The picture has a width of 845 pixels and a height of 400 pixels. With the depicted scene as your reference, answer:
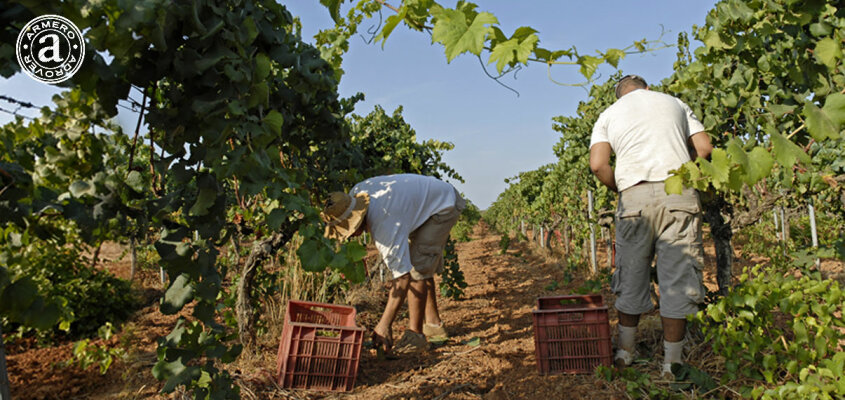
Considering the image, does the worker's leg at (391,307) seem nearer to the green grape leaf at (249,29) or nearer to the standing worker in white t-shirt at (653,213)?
the standing worker in white t-shirt at (653,213)

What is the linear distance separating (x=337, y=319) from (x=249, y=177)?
1999 mm

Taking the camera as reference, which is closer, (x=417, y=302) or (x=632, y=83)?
(x=632, y=83)

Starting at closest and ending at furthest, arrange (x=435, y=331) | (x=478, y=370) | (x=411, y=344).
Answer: (x=478, y=370) → (x=411, y=344) → (x=435, y=331)

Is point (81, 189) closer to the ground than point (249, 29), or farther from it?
closer to the ground

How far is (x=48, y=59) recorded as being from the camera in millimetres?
1374

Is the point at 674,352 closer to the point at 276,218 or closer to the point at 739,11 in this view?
the point at 739,11

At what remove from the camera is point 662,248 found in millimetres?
2486

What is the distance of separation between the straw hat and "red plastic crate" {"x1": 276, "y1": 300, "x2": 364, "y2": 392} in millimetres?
586

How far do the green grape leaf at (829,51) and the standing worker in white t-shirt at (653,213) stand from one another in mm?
590

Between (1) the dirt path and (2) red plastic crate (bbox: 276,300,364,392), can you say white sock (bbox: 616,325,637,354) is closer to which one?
(1) the dirt path

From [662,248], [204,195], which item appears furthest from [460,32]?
[662,248]

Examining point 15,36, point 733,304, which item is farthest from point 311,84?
point 733,304

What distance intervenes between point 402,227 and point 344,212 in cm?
37

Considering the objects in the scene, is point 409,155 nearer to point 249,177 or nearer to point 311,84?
point 311,84
